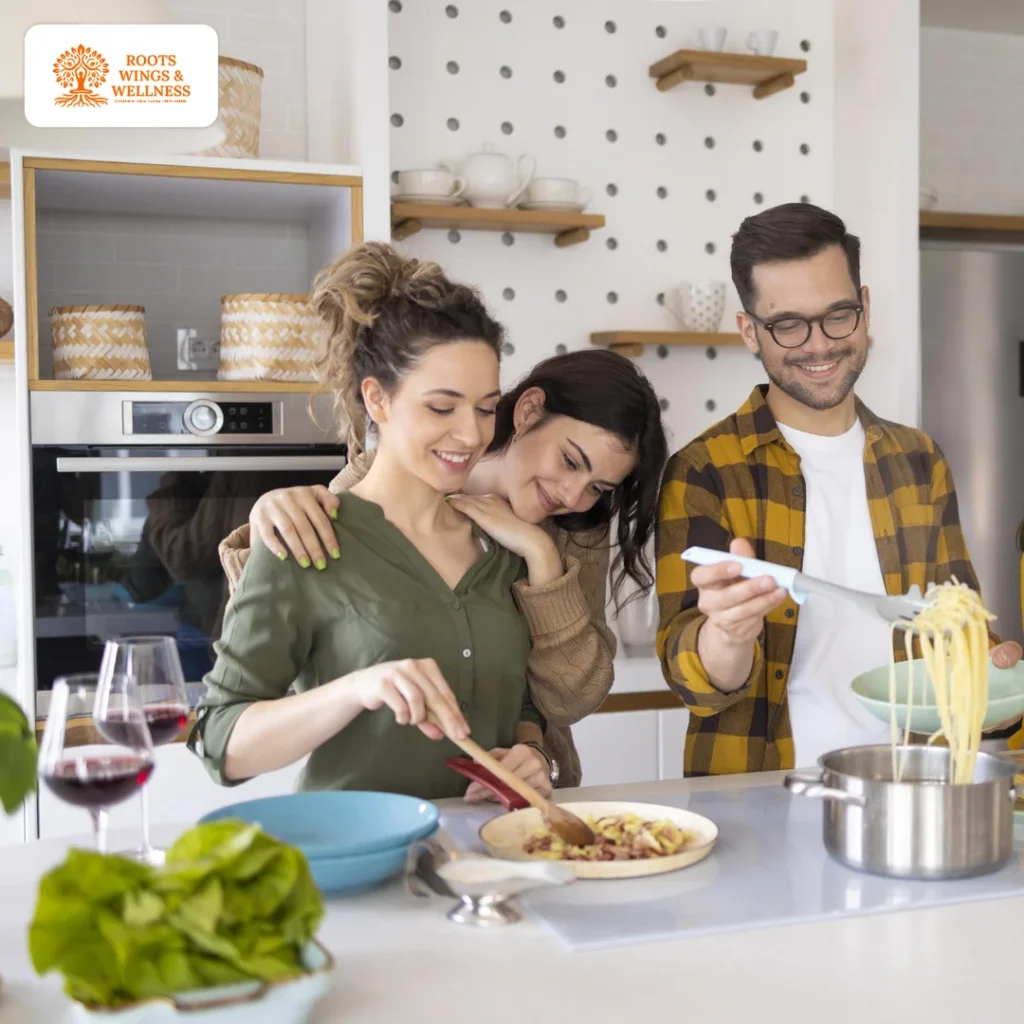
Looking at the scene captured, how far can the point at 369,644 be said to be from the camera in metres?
1.68

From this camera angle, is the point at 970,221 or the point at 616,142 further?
the point at 970,221

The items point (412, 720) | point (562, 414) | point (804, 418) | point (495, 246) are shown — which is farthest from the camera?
point (495, 246)

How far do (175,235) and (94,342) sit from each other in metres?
0.58

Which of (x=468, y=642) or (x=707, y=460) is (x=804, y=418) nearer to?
(x=707, y=460)

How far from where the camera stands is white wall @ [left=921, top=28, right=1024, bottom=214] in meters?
4.04

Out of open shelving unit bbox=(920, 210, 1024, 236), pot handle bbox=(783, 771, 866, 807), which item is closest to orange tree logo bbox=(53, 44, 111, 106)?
pot handle bbox=(783, 771, 866, 807)

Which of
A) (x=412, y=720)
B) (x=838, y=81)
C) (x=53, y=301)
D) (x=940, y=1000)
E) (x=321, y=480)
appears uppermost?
(x=838, y=81)

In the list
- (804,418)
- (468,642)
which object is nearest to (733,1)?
(804,418)

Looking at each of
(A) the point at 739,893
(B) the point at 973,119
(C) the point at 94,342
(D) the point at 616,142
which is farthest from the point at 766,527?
(B) the point at 973,119

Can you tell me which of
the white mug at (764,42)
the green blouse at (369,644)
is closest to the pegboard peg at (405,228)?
the white mug at (764,42)

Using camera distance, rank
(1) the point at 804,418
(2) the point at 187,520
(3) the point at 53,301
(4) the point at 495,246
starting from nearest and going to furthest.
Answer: (1) the point at 804,418, (2) the point at 187,520, (3) the point at 53,301, (4) the point at 495,246

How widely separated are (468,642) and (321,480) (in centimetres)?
140

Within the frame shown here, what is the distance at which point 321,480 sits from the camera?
306 centimetres

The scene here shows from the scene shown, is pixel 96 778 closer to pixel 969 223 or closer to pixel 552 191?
pixel 552 191
